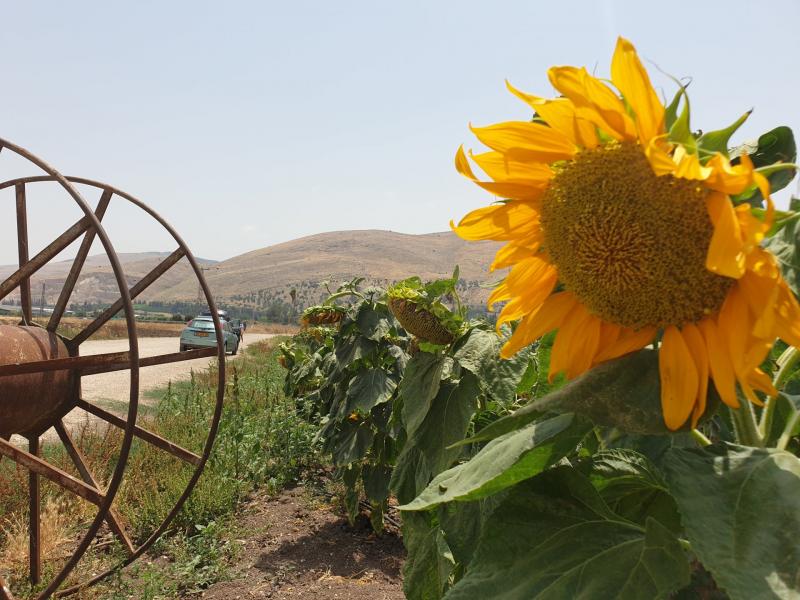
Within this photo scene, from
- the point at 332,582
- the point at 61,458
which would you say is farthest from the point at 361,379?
the point at 61,458

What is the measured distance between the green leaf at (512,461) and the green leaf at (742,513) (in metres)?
0.11

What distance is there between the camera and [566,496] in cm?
74

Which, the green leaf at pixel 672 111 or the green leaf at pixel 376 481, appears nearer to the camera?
the green leaf at pixel 672 111

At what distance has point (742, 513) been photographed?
554 millimetres

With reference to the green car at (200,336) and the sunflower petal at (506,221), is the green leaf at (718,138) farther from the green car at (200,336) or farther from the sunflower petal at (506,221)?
the green car at (200,336)

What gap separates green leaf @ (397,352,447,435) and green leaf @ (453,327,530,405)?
0.27ft

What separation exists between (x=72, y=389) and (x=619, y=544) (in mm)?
3414

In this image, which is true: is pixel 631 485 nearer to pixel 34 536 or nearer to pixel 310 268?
pixel 34 536

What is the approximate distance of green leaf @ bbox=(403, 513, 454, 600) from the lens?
1.56m

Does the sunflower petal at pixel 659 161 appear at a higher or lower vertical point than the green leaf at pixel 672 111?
lower

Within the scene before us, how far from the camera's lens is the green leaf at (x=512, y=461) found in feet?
2.20

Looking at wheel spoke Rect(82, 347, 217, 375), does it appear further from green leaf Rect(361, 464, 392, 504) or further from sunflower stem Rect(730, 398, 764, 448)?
sunflower stem Rect(730, 398, 764, 448)

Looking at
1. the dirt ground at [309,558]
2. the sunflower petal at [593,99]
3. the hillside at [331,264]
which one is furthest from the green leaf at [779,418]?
the hillside at [331,264]

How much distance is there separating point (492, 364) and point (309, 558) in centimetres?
336
